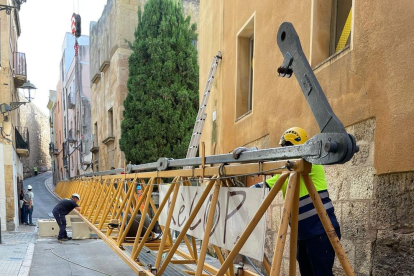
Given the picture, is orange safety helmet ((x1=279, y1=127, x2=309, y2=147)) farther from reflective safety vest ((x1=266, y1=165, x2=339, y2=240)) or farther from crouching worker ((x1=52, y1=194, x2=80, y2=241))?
crouching worker ((x1=52, y1=194, x2=80, y2=241))

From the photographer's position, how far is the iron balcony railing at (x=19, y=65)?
16.8m

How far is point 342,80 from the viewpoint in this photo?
448cm

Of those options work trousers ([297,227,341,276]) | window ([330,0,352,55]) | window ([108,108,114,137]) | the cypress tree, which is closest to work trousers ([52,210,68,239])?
the cypress tree

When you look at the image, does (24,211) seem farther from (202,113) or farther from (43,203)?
(202,113)

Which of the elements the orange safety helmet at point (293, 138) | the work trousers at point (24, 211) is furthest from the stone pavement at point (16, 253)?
the orange safety helmet at point (293, 138)

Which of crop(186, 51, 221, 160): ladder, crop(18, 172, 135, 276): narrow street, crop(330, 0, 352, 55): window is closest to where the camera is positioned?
crop(330, 0, 352, 55): window

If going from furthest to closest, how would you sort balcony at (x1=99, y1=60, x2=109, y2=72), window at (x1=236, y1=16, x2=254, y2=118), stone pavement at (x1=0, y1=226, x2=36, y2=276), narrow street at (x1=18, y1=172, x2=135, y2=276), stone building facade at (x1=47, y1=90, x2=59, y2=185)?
stone building facade at (x1=47, y1=90, x2=59, y2=185) < balcony at (x1=99, y1=60, x2=109, y2=72) < window at (x1=236, y1=16, x2=254, y2=118) < narrow street at (x1=18, y1=172, x2=135, y2=276) < stone pavement at (x1=0, y1=226, x2=36, y2=276)

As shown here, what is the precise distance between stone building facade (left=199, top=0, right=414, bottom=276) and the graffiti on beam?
5.46 feet

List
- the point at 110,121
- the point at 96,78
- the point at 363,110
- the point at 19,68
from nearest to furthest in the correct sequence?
the point at 363,110
the point at 19,68
the point at 110,121
the point at 96,78

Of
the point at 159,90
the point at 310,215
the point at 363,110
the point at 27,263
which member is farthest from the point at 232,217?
the point at 159,90

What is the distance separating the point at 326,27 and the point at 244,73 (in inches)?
117

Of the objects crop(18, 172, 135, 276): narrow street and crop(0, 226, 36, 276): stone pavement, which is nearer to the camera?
crop(0, 226, 36, 276): stone pavement

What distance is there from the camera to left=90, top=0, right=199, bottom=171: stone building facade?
1934 cm

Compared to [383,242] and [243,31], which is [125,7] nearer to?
[243,31]
